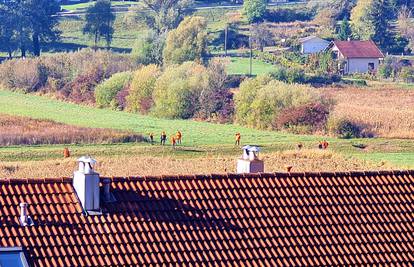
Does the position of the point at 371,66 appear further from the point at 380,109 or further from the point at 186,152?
the point at 186,152

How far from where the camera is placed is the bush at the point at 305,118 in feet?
186

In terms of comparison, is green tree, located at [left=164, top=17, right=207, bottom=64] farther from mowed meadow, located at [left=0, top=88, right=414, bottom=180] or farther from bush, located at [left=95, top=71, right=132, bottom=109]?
mowed meadow, located at [left=0, top=88, right=414, bottom=180]

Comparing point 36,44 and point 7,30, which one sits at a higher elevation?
point 7,30

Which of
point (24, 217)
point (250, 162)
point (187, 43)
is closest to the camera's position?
point (24, 217)

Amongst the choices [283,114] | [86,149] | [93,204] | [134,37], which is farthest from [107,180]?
[134,37]

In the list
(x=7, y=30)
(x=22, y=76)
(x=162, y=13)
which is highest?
(x=162, y=13)

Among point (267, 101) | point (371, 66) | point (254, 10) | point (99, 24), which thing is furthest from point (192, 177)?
point (254, 10)

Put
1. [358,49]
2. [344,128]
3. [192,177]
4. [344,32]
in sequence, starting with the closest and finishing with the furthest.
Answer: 1. [192,177]
2. [344,128]
3. [358,49]
4. [344,32]

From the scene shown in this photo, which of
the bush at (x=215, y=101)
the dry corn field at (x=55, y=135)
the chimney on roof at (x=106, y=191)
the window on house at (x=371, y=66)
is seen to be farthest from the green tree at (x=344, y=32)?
the chimney on roof at (x=106, y=191)

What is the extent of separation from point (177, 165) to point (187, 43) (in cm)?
3900

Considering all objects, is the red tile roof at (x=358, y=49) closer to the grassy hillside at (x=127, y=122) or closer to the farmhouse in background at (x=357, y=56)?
the farmhouse in background at (x=357, y=56)

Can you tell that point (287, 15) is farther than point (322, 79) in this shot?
Yes

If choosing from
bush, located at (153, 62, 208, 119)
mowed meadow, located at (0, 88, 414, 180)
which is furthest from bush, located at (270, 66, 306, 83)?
mowed meadow, located at (0, 88, 414, 180)

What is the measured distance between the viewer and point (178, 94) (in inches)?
2488
